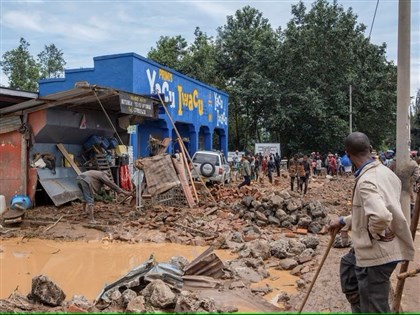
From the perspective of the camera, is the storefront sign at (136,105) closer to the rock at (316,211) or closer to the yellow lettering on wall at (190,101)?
the rock at (316,211)

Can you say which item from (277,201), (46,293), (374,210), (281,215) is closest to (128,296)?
(46,293)

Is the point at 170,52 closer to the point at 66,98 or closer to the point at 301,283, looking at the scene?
the point at 66,98

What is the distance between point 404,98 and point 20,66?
4726 centimetres

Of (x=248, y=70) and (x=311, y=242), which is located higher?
(x=248, y=70)

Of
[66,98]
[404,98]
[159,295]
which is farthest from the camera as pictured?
[66,98]

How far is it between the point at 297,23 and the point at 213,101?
14.4 metres

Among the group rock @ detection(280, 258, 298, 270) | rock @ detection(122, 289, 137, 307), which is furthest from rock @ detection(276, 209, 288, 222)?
rock @ detection(122, 289, 137, 307)

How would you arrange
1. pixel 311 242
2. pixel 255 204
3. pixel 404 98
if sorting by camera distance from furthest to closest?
→ 1. pixel 255 204
2. pixel 311 242
3. pixel 404 98

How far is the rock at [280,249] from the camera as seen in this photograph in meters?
8.54

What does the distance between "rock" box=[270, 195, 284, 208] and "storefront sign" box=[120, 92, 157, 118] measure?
494cm

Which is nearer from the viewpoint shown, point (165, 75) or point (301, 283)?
point (301, 283)

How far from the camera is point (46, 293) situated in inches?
223

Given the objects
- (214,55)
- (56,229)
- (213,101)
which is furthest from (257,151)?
(56,229)

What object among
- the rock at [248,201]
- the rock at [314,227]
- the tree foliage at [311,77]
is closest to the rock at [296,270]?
the rock at [314,227]
